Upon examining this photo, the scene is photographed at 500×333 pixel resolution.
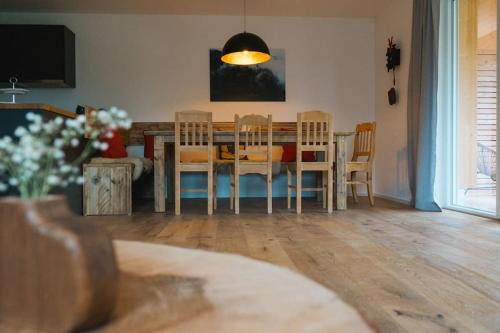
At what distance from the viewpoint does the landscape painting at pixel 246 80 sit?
5.97 meters

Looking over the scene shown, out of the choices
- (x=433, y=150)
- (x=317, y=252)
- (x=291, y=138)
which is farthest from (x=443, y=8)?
(x=317, y=252)

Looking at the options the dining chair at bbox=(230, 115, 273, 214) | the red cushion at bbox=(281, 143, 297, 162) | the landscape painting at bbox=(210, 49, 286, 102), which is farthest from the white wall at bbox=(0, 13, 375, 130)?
the dining chair at bbox=(230, 115, 273, 214)

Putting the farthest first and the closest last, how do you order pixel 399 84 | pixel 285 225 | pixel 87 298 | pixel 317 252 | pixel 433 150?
pixel 399 84 → pixel 433 150 → pixel 285 225 → pixel 317 252 → pixel 87 298

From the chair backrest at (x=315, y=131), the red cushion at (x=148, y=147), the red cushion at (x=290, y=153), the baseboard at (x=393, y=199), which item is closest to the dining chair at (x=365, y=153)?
the baseboard at (x=393, y=199)

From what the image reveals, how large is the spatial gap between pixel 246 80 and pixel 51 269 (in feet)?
18.7

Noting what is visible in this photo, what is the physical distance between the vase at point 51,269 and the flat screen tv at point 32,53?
5.52 metres

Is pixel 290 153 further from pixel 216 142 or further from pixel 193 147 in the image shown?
pixel 193 147

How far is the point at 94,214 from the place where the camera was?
3865 millimetres

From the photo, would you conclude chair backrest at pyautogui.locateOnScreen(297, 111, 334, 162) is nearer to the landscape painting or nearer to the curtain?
the curtain

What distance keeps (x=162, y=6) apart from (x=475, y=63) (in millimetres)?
3992

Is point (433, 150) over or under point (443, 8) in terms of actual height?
under

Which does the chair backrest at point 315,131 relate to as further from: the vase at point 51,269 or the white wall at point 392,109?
the vase at point 51,269

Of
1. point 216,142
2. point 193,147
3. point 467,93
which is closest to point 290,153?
point 216,142

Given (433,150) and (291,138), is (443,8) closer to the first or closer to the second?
(433,150)
